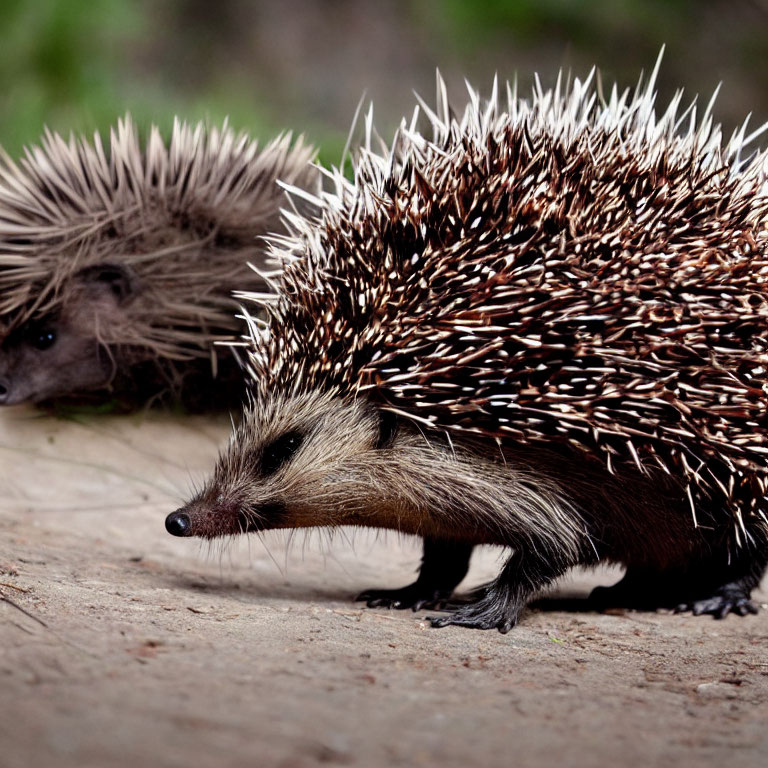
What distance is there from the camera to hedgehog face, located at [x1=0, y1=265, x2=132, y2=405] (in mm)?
6723

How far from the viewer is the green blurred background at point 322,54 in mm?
12945

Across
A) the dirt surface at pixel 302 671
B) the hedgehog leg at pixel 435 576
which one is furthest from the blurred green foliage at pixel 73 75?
the hedgehog leg at pixel 435 576

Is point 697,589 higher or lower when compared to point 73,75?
lower

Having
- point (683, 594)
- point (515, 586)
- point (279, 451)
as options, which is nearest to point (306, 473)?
point (279, 451)

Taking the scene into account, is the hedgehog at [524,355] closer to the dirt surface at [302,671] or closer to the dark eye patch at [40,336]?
the dirt surface at [302,671]

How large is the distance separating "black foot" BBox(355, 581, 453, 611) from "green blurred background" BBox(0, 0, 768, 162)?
A: 19.0 feet

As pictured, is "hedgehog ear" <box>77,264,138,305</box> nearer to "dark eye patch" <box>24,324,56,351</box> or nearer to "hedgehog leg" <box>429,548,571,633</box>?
"dark eye patch" <box>24,324,56,351</box>

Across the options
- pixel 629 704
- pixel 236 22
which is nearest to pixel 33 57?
pixel 236 22

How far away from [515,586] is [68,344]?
3460 millimetres

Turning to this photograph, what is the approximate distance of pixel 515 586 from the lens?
471 cm

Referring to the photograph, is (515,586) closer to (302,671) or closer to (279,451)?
(279,451)

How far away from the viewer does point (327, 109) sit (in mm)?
19797

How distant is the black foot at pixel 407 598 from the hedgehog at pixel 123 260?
7.14ft

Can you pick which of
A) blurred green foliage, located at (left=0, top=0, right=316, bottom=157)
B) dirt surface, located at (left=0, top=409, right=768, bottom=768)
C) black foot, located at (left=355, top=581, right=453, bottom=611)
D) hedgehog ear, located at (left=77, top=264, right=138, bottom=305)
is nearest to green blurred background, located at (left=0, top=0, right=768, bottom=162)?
blurred green foliage, located at (left=0, top=0, right=316, bottom=157)
